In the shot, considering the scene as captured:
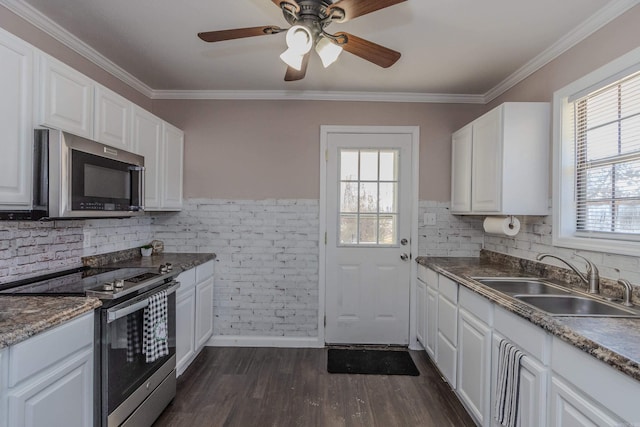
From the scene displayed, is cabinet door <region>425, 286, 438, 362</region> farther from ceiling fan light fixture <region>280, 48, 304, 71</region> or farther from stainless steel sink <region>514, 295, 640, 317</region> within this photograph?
ceiling fan light fixture <region>280, 48, 304, 71</region>

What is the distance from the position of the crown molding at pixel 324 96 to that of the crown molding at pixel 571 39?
16.4 inches

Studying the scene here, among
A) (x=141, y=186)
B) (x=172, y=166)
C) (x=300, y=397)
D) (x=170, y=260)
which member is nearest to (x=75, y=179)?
(x=141, y=186)

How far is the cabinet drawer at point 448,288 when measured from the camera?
→ 95.1 inches

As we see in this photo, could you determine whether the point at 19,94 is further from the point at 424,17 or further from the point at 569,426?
the point at 569,426

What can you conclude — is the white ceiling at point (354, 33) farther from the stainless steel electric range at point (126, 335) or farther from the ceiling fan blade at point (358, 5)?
the stainless steel electric range at point (126, 335)

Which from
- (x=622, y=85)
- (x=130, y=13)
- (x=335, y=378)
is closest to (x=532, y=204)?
(x=622, y=85)

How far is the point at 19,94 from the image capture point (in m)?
1.60

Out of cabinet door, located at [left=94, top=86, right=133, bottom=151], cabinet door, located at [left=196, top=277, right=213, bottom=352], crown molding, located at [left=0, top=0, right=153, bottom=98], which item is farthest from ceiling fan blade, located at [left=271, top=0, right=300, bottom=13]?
cabinet door, located at [left=196, top=277, right=213, bottom=352]

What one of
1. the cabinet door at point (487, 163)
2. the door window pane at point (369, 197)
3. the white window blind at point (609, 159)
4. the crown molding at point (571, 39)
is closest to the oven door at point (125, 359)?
the door window pane at point (369, 197)

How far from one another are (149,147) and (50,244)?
982 millimetres

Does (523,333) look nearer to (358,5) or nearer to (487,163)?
(487,163)

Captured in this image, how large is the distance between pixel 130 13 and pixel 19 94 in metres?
0.82

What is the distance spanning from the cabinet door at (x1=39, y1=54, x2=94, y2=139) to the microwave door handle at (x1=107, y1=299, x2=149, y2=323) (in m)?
0.98

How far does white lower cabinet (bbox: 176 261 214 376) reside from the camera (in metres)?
2.60
